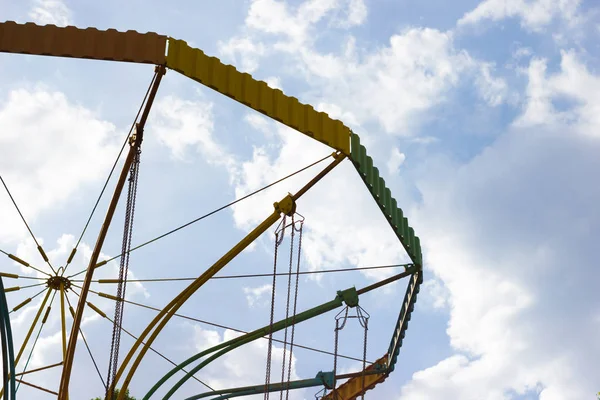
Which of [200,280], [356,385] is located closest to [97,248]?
[200,280]

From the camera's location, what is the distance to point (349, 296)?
89.8 ft

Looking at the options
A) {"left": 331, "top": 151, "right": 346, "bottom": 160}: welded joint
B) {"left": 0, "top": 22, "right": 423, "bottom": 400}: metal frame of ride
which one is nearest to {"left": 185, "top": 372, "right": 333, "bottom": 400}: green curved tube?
{"left": 0, "top": 22, "right": 423, "bottom": 400}: metal frame of ride

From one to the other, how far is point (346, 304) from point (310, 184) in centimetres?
463

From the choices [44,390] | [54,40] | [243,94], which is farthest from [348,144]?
[44,390]

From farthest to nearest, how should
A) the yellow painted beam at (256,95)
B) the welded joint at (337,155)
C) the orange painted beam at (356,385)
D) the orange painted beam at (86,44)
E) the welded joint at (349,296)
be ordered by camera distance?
1. the orange painted beam at (356,385)
2. the welded joint at (349,296)
3. the welded joint at (337,155)
4. the yellow painted beam at (256,95)
5. the orange painted beam at (86,44)

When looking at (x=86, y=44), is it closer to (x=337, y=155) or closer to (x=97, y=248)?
(x=97, y=248)

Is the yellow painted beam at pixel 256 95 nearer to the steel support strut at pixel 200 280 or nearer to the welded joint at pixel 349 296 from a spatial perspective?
the steel support strut at pixel 200 280

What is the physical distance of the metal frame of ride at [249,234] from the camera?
19969 mm

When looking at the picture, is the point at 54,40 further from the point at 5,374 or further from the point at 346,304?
the point at 346,304

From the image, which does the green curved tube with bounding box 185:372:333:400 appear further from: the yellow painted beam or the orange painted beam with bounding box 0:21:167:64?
the orange painted beam with bounding box 0:21:167:64

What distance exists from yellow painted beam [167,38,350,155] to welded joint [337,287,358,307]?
18.3 feet

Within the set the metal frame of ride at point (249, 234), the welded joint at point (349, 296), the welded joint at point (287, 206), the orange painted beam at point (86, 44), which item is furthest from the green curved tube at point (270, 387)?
the orange painted beam at point (86, 44)

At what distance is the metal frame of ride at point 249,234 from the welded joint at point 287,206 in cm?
3

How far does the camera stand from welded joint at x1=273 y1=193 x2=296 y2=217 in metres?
24.6
